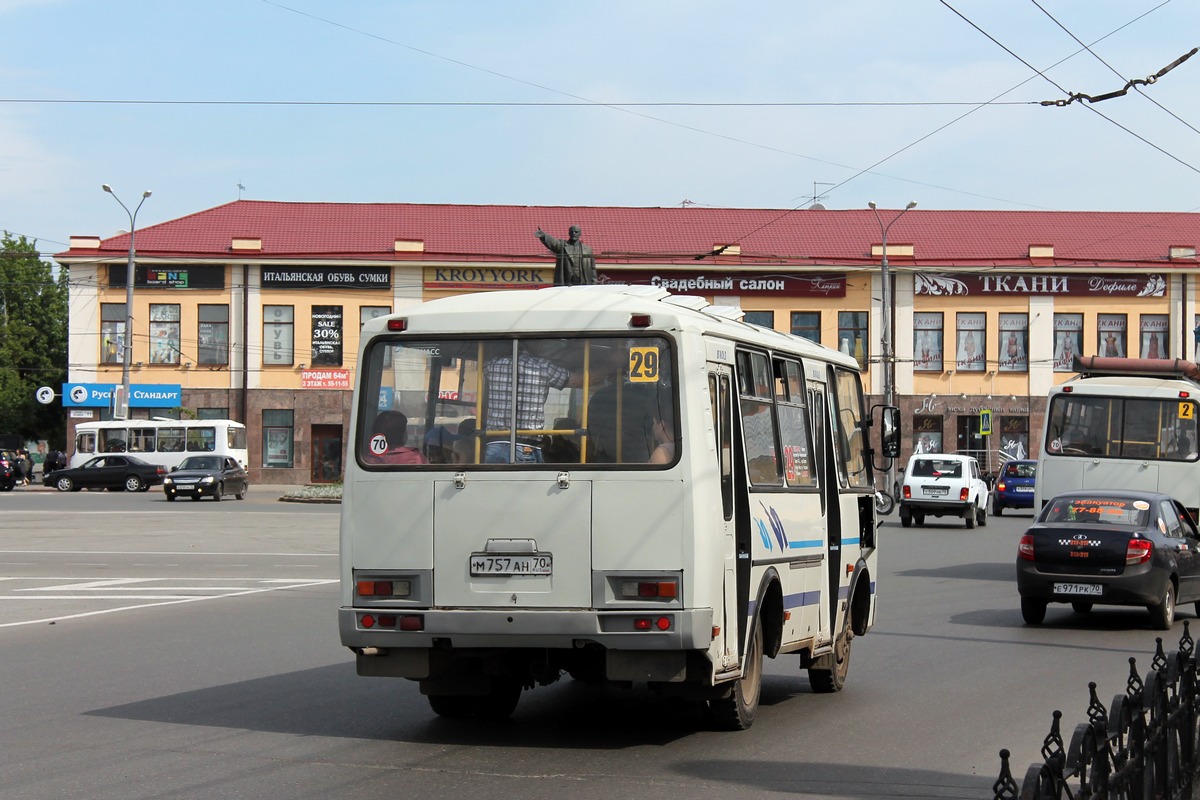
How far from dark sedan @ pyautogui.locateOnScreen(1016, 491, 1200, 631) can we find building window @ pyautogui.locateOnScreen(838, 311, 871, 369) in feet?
161

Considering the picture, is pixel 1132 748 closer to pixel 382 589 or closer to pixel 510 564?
pixel 510 564

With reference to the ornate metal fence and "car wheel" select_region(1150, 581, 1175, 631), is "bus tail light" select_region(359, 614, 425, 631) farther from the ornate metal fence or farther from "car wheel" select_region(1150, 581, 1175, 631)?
"car wheel" select_region(1150, 581, 1175, 631)

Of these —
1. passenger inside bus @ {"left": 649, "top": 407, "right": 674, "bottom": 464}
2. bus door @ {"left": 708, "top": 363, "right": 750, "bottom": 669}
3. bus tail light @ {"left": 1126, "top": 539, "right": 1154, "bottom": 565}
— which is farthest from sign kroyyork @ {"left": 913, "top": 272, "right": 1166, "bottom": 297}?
passenger inside bus @ {"left": 649, "top": 407, "right": 674, "bottom": 464}

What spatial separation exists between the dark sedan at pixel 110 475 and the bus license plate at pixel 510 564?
169ft

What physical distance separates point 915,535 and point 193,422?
34114mm

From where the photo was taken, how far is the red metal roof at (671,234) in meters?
66.6

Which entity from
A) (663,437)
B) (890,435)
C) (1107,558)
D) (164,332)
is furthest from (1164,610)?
(164,332)

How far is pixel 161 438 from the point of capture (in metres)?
61.5

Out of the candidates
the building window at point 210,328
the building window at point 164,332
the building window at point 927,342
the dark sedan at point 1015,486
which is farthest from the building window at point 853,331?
the building window at point 164,332

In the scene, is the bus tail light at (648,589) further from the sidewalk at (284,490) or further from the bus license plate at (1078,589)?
the sidewalk at (284,490)

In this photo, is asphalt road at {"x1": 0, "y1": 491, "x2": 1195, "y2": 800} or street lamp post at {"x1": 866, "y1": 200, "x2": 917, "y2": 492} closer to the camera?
asphalt road at {"x1": 0, "y1": 491, "x2": 1195, "y2": 800}

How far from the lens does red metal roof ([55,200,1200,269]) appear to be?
6662cm

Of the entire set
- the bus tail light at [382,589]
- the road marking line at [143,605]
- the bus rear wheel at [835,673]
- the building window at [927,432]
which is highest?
the building window at [927,432]

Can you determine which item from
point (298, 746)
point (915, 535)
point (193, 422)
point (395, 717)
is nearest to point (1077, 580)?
point (395, 717)
